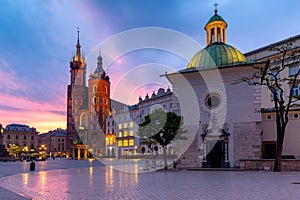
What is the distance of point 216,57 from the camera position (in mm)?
31109

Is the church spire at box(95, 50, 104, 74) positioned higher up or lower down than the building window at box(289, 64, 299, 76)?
higher up

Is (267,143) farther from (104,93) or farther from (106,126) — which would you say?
(104,93)

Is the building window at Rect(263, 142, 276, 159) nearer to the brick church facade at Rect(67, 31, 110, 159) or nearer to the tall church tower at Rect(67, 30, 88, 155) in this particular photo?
the brick church facade at Rect(67, 31, 110, 159)

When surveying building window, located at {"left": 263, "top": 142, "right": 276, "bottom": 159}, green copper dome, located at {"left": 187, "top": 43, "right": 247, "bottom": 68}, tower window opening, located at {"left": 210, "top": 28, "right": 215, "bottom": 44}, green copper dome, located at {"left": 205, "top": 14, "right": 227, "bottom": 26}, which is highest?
green copper dome, located at {"left": 205, "top": 14, "right": 227, "bottom": 26}

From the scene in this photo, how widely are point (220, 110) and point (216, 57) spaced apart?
559 centimetres

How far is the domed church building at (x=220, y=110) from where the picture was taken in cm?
2794

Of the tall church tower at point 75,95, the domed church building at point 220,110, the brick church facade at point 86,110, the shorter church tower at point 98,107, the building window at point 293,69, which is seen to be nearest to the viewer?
the domed church building at point 220,110

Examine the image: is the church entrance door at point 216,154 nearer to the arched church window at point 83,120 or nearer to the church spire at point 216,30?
the church spire at point 216,30

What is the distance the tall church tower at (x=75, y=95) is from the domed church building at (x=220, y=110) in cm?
9187

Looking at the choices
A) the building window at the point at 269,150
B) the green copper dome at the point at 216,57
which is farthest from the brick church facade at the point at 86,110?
the building window at the point at 269,150

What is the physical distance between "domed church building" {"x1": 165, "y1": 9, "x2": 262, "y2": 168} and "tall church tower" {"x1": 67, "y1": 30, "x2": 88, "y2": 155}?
91874mm

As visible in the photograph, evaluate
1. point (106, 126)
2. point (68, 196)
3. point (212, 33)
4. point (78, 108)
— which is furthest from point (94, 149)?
point (68, 196)

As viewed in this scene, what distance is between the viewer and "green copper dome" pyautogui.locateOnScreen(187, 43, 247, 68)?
30.6 metres

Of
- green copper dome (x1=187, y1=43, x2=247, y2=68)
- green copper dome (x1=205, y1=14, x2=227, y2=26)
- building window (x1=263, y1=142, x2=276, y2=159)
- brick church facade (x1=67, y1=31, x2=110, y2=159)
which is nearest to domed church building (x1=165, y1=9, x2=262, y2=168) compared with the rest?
green copper dome (x1=187, y1=43, x2=247, y2=68)
